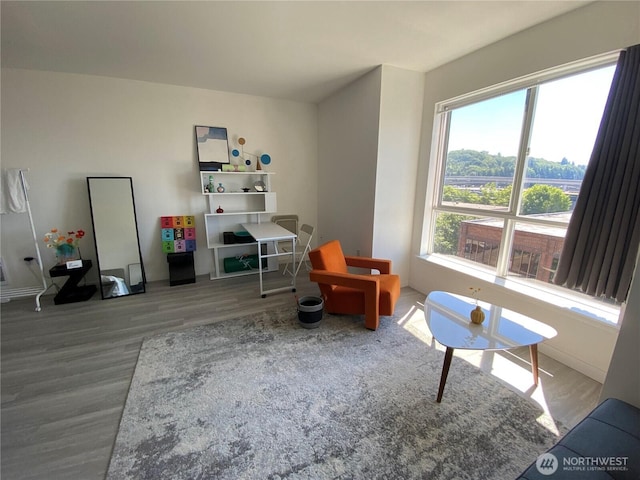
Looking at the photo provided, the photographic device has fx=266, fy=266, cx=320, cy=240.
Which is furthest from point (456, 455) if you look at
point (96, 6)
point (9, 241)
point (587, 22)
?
point (9, 241)

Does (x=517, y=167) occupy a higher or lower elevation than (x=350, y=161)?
lower

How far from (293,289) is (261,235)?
0.86 metres

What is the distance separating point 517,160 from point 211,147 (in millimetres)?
3775

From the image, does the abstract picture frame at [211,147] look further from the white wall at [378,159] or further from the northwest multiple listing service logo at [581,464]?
the northwest multiple listing service logo at [581,464]

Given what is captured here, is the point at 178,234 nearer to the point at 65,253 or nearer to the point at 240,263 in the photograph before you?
the point at 240,263

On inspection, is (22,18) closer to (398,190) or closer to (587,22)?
(398,190)

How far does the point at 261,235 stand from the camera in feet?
11.0

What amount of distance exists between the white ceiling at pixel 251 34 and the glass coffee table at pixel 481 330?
2300 millimetres

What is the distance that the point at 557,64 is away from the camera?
2107 mm

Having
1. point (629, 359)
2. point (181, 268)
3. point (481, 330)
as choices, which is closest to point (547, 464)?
point (629, 359)

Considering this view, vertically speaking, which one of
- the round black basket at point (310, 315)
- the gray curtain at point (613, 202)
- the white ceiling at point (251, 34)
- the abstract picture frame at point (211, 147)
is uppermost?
the white ceiling at point (251, 34)

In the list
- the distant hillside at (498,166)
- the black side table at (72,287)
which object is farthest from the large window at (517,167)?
the black side table at (72,287)

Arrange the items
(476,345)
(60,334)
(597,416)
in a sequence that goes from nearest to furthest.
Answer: (597,416)
(476,345)
(60,334)

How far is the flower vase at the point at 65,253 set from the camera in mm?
3297
